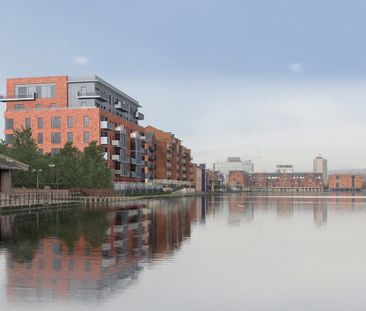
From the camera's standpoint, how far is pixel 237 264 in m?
19.5

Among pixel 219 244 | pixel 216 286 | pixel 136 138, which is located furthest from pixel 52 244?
pixel 136 138

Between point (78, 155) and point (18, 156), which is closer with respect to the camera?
point (18, 156)

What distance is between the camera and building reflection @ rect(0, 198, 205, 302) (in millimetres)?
14359

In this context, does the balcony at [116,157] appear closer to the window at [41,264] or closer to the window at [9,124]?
the window at [9,124]

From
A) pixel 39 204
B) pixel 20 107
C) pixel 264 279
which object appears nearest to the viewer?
pixel 264 279

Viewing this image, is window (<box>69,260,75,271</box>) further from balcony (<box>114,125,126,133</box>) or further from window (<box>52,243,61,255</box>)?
balcony (<box>114,125,126,133</box>)

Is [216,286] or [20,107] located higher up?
[20,107]

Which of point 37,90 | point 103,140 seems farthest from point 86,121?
point 37,90

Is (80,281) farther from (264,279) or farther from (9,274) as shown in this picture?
(264,279)

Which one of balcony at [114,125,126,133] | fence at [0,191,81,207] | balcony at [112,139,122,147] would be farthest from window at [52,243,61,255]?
balcony at [114,125,126,133]

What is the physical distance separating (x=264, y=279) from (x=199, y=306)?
433 centimetres

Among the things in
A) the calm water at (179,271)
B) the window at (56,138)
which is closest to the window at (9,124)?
the window at (56,138)

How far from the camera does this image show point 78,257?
20641 mm

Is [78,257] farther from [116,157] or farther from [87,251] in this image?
[116,157]
